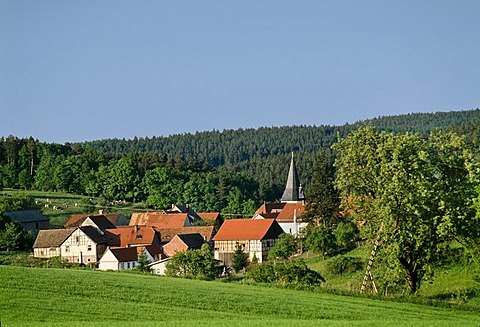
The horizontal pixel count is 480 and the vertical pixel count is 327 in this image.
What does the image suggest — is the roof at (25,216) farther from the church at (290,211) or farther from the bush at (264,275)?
the bush at (264,275)

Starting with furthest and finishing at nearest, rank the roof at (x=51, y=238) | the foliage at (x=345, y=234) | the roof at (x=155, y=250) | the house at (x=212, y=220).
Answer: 1. the house at (x=212, y=220)
2. the roof at (x=51, y=238)
3. the roof at (x=155, y=250)
4. the foliage at (x=345, y=234)

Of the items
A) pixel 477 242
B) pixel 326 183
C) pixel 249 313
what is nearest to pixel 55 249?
pixel 326 183

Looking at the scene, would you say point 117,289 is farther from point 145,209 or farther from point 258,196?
point 258,196

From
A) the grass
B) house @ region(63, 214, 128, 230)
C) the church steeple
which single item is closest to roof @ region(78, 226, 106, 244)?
house @ region(63, 214, 128, 230)

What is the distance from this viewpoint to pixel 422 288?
1716 inches

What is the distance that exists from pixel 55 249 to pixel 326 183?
2874 centimetres

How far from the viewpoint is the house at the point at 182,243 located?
269 ft

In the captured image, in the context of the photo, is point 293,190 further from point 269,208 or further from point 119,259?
point 119,259

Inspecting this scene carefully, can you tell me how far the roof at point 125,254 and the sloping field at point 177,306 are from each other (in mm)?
40715

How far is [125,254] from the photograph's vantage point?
75438 mm

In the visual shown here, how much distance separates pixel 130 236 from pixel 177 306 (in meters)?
61.2

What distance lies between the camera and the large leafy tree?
1398 inches

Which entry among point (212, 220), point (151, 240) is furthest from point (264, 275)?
point (212, 220)

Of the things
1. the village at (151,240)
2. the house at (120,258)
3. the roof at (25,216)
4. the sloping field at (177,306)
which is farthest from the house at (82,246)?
the sloping field at (177,306)
